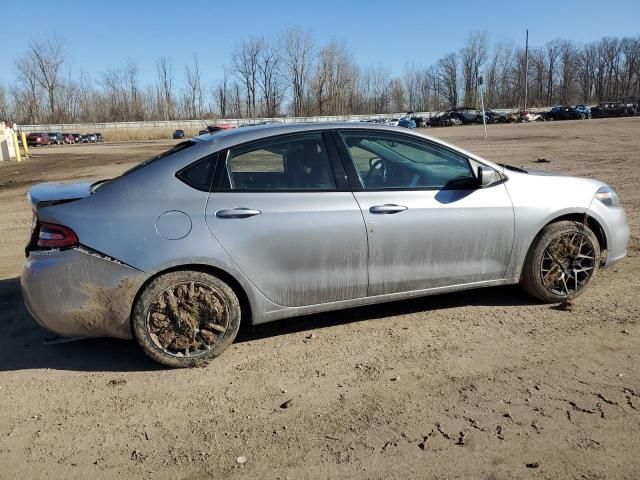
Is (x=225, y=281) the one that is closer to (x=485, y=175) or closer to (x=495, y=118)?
(x=485, y=175)

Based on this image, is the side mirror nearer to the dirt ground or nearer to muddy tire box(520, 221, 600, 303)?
muddy tire box(520, 221, 600, 303)

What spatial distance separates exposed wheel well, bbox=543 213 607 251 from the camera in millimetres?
4500

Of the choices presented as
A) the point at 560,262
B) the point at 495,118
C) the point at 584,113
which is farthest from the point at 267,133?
the point at 584,113

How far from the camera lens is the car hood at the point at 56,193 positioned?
141 inches

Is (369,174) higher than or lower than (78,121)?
lower

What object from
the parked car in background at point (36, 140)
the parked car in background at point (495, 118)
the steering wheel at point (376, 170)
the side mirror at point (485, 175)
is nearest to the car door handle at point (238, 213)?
the steering wheel at point (376, 170)

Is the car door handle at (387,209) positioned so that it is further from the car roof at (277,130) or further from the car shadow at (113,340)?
the car shadow at (113,340)

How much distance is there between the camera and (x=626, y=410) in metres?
2.98

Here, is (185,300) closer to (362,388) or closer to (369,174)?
(362,388)

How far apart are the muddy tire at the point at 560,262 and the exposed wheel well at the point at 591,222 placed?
7 cm

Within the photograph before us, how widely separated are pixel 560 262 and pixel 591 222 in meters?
0.51

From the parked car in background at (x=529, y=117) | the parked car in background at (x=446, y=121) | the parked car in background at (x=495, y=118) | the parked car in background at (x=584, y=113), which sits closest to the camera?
the parked car in background at (x=446, y=121)

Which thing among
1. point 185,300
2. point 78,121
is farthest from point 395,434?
point 78,121

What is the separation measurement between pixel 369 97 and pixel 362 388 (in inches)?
4447
